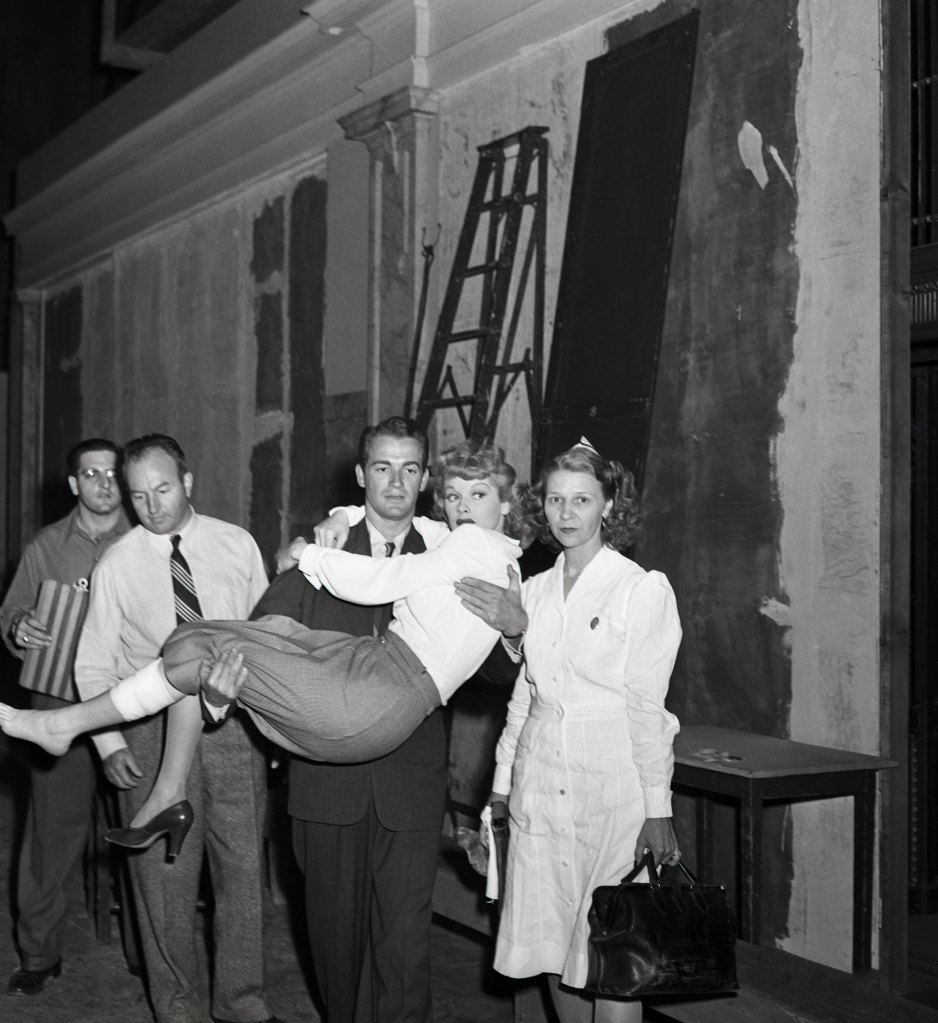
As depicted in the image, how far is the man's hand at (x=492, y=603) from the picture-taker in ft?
11.9

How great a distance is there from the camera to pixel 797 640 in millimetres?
4848

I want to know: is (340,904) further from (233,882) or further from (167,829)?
(233,882)

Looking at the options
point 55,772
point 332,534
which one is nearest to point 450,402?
point 55,772

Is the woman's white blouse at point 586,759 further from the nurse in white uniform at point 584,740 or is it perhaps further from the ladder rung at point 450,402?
the ladder rung at point 450,402

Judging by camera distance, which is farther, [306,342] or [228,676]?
[306,342]

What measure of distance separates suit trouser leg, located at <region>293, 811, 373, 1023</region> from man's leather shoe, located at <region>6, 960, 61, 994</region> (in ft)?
5.99

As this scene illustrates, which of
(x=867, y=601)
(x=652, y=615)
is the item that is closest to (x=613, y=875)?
(x=652, y=615)

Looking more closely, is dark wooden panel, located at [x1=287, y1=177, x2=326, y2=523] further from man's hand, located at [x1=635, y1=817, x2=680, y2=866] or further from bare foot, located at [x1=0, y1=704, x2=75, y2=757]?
man's hand, located at [x1=635, y1=817, x2=680, y2=866]

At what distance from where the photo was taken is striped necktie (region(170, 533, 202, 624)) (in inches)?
174

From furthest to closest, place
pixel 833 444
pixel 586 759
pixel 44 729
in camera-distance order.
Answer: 1. pixel 833 444
2. pixel 44 729
3. pixel 586 759

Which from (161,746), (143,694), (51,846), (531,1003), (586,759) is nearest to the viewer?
(586,759)

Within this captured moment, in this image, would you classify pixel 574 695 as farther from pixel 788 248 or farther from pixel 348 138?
pixel 348 138

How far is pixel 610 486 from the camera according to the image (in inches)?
146

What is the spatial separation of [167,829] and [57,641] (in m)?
1.57
